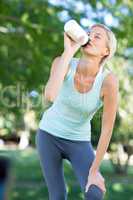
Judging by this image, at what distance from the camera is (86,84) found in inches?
94.8

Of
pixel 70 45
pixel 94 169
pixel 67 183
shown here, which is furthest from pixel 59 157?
pixel 67 183

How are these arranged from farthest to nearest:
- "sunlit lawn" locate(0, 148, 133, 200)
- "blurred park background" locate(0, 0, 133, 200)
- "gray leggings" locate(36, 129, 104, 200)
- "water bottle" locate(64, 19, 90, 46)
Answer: "sunlit lawn" locate(0, 148, 133, 200) < "blurred park background" locate(0, 0, 133, 200) < "gray leggings" locate(36, 129, 104, 200) < "water bottle" locate(64, 19, 90, 46)

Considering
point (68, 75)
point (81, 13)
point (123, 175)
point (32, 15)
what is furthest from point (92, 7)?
point (123, 175)

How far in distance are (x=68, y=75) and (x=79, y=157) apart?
355mm

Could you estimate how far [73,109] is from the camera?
7.93 ft

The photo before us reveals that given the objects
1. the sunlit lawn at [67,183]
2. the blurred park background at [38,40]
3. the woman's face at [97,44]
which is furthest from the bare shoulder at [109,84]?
the sunlit lawn at [67,183]

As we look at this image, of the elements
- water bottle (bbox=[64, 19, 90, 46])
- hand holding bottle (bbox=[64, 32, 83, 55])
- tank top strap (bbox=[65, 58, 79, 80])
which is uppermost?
water bottle (bbox=[64, 19, 90, 46])

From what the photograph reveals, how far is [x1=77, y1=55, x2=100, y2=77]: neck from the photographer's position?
8.00 ft

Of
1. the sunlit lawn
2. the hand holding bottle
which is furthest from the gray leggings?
the sunlit lawn

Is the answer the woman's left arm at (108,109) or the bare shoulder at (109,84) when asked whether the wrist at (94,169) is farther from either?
the bare shoulder at (109,84)

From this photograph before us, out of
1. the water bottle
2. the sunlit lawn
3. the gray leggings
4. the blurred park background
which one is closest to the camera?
the water bottle

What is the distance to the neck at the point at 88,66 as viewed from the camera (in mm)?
2439

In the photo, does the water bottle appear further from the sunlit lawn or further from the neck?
the sunlit lawn

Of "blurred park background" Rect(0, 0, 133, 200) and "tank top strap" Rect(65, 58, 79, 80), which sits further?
"blurred park background" Rect(0, 0, 133, 200)
